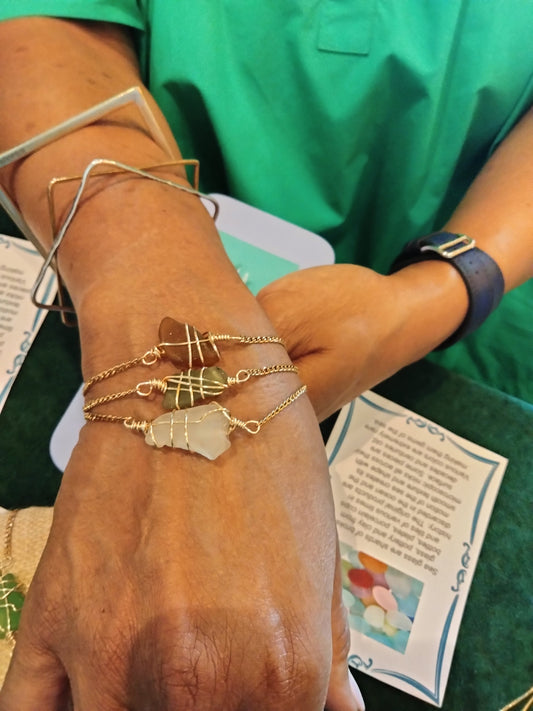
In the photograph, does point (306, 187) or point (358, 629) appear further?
point (306, 187)

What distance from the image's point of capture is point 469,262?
81cm

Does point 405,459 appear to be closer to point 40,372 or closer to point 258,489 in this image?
point 258,489

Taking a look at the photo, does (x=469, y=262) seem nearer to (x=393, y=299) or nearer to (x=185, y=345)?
(x=393, y=299)

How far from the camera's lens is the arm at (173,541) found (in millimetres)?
424

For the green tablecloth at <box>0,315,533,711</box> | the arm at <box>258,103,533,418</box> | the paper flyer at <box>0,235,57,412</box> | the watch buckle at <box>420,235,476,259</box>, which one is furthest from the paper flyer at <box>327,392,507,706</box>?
the paper flyer at <box>0,235,57,412</box>

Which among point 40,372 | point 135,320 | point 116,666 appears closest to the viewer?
point 116,666

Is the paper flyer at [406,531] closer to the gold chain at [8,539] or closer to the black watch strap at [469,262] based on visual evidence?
the black watch strap at [469,262]

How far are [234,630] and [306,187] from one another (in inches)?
29.8

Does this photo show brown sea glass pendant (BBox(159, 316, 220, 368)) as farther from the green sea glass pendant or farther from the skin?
the green sea glass pendant

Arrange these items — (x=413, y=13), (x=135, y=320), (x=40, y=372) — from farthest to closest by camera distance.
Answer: (x=40, y=372), (x=413, y=13), (x=135, y=320)

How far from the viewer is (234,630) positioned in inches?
16.8

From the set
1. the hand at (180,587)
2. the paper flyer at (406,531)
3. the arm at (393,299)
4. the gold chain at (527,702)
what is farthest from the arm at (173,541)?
the gold chain at (527,702)

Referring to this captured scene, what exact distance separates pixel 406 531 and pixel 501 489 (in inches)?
7.7

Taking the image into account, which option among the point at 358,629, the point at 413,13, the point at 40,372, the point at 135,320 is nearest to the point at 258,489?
the point at 135,320
